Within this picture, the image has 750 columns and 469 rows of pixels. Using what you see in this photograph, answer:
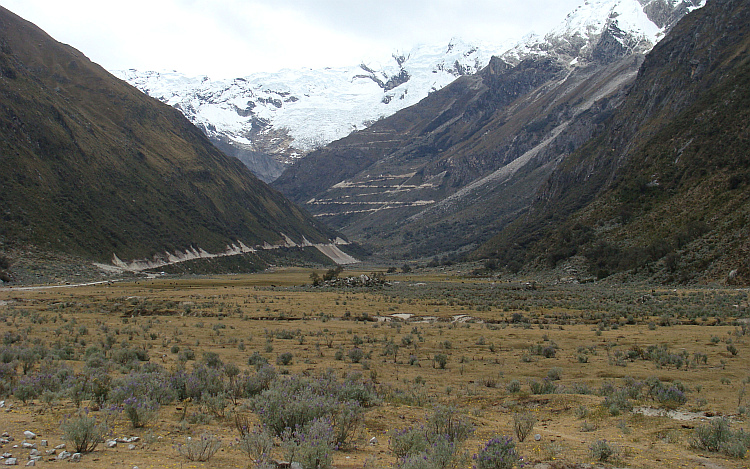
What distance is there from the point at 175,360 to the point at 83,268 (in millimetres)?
75984

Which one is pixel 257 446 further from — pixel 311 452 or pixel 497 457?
pixel 497 457

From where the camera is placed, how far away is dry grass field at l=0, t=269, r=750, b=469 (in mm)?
8758

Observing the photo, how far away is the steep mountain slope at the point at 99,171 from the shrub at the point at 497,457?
90.3 meters

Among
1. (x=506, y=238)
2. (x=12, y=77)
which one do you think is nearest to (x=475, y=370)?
(x=506, y=238)

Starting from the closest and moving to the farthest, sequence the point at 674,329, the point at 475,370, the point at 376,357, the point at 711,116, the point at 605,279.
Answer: the point at 475,370 → the point at 376,357 → the point at 674,329 → the point at 605,279 → the point at 711,116

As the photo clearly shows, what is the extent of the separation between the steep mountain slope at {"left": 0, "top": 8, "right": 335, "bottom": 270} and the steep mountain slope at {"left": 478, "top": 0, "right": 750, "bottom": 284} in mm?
77830

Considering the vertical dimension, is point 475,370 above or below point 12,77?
below

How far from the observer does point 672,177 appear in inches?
2613

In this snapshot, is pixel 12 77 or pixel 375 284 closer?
pixel 375 284

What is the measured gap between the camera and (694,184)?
6078 centimetres

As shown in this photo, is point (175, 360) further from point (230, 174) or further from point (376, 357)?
point (230, 174)

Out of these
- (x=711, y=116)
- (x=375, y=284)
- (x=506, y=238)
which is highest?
(x=711, y=116)

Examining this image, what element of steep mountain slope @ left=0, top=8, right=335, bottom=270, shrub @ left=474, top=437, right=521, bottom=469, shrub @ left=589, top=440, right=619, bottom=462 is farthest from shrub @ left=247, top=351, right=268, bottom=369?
steep mountain slope @ left=0, top=8, right=335, bottom=270

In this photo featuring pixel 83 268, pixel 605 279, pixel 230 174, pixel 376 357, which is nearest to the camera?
pixel 376 357
